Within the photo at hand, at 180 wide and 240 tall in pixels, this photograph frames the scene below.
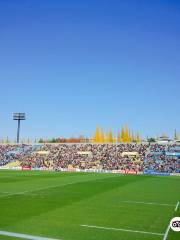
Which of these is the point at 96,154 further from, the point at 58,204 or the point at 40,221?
the point at 40,221

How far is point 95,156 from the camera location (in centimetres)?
9231

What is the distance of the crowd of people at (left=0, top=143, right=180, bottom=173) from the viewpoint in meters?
82.1

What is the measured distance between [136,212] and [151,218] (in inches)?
76.2

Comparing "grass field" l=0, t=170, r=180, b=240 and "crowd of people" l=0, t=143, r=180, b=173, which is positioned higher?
"crowd of people" l=0, t=143, r=180, b=173

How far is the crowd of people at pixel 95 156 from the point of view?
82.1 meters

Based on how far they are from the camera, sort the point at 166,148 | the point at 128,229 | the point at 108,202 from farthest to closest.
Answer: the point at 166,148, the point at 108,202, the point at 128,229

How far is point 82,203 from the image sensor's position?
25328 millimetres

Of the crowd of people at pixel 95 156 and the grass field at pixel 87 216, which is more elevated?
the crowd of people at pixel 95 156

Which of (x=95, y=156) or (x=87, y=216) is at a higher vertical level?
(x=95, y=156)

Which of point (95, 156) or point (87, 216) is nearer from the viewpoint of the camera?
point (87, 216)

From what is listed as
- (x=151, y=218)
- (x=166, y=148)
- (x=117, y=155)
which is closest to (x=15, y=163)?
(x=117, y=155)

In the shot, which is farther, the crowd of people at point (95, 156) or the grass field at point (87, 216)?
the crowd of people at point (95, 156)

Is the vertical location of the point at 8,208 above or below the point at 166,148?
below

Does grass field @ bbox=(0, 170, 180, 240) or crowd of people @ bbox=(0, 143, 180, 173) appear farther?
crowd of people @ bbox=(0, 143, 180, 173)
